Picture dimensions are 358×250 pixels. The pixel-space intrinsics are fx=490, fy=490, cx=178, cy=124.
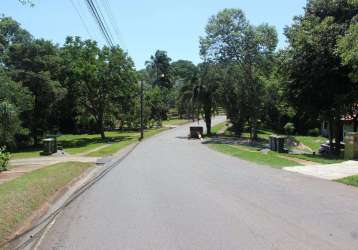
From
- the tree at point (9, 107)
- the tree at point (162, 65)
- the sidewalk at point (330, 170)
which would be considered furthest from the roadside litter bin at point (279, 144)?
the tree at point (162, 65)

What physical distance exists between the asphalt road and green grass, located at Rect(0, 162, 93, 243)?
844 millimetres

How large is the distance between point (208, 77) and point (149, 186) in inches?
1764

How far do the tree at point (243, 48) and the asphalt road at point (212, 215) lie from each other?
3771 centimetres

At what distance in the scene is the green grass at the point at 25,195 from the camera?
9953 mm

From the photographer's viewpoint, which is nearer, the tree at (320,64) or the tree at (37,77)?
the tree at (320,64)

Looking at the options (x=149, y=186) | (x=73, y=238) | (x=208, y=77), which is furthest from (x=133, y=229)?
(x=208, y=77)

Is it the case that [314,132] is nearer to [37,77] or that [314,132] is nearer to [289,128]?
[289,128]

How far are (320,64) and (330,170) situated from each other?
42.7ft

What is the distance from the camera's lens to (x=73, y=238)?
339 inches

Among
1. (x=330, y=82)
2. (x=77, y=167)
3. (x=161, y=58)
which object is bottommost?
(x=77, y=167)

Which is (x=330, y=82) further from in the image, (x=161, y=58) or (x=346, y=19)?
(x=161, y=58)

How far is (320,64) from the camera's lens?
30484 millimetres

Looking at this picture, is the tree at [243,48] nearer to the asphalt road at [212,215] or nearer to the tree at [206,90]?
the tree at [206,90]

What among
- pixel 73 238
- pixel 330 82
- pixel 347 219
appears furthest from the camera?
pixel 330 82
